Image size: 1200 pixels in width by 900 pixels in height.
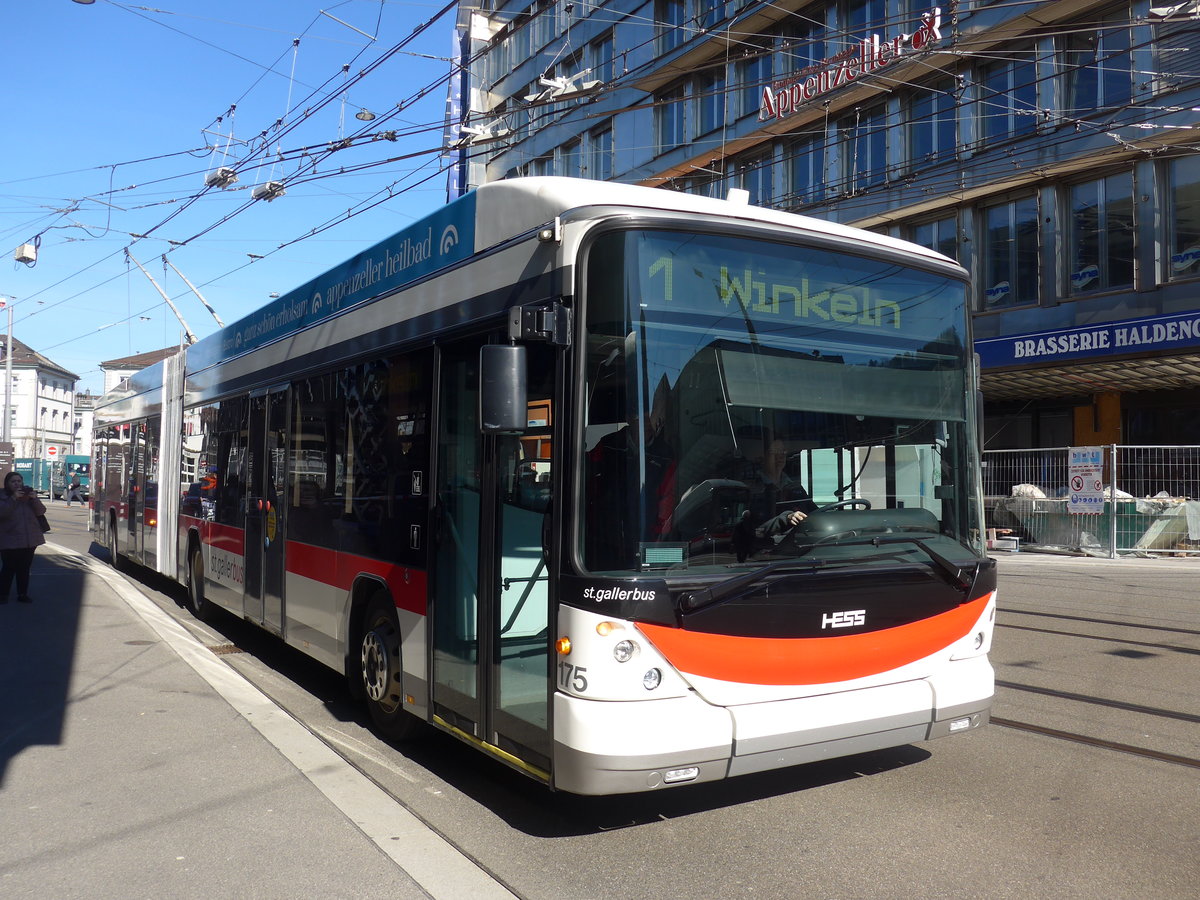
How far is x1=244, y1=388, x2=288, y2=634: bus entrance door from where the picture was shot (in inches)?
335

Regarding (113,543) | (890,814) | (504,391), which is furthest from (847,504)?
(113,543)

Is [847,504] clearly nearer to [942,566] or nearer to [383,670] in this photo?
[942,566]

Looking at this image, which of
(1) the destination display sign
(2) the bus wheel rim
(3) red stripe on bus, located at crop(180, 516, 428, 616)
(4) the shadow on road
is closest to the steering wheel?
(1) the destination display sign

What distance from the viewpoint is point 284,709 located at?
7.42 metres

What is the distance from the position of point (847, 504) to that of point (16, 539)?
38.1 feet

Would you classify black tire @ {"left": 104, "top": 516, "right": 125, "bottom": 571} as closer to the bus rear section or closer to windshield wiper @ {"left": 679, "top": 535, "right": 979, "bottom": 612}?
the bus rear section

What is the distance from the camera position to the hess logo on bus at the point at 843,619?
15.4ft

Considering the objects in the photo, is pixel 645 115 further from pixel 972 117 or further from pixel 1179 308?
pixel 1179 308

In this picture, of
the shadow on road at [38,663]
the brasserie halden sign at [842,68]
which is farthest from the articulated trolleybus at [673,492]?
the brasserie halden sign at [842,68]

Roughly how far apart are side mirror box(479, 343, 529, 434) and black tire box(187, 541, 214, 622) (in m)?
7.84

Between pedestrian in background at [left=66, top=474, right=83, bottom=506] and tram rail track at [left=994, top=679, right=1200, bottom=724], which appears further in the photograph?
pedestrian in background at [left=66, top=474, right=83, bottom=506]

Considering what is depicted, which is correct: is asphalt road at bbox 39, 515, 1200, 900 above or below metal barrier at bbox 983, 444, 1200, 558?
below

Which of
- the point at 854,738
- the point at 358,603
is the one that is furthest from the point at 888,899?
the point at 358,603

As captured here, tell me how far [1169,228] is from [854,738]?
68.8 feet
